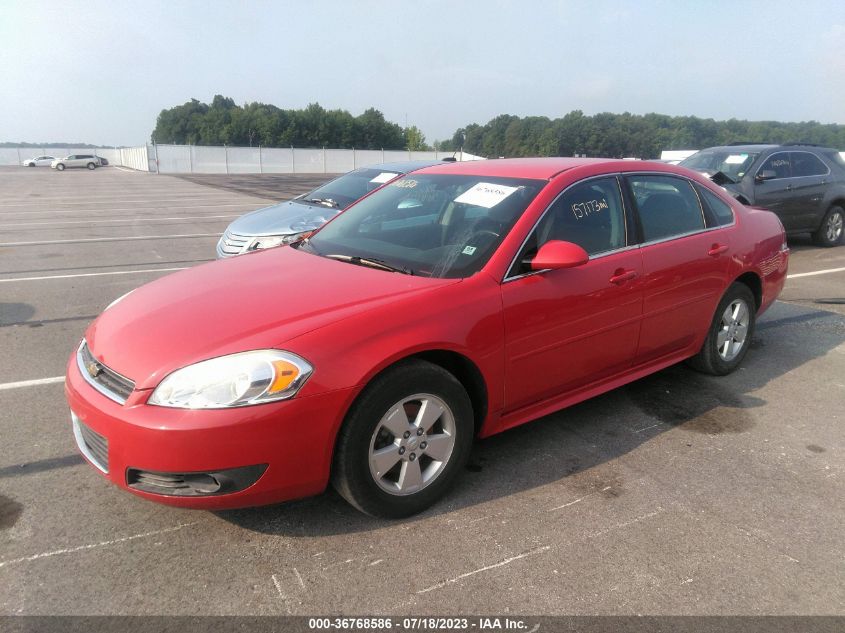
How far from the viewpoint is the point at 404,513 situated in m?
2.90

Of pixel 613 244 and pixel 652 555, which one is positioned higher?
pixel 613 244

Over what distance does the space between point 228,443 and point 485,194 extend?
201 cm

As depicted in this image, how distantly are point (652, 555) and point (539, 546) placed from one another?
18.3 inches

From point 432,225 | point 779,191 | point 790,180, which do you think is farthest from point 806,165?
point 432,225

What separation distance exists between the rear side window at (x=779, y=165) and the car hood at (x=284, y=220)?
6.61 meters

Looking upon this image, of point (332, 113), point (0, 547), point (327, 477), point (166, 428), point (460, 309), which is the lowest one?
point (0, 547)

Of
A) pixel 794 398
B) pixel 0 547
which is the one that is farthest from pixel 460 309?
pixel 794 398

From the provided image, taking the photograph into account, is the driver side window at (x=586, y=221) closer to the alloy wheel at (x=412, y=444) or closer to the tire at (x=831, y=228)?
the alloy wheel at (x=412, y=444)

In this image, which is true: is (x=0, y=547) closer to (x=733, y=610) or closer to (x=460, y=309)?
(x=460, y=309)

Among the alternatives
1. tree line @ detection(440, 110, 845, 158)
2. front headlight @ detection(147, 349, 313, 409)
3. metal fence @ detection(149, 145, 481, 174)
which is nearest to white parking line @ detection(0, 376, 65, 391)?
front headlight @ detection(147, 349, 313, 409)

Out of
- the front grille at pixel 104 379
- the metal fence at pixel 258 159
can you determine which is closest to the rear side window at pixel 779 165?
the front grille at pixel 104 379

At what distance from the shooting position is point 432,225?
11.9ft

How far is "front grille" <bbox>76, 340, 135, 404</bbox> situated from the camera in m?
2.62

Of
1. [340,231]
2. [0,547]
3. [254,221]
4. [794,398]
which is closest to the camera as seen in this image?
[0,547]
